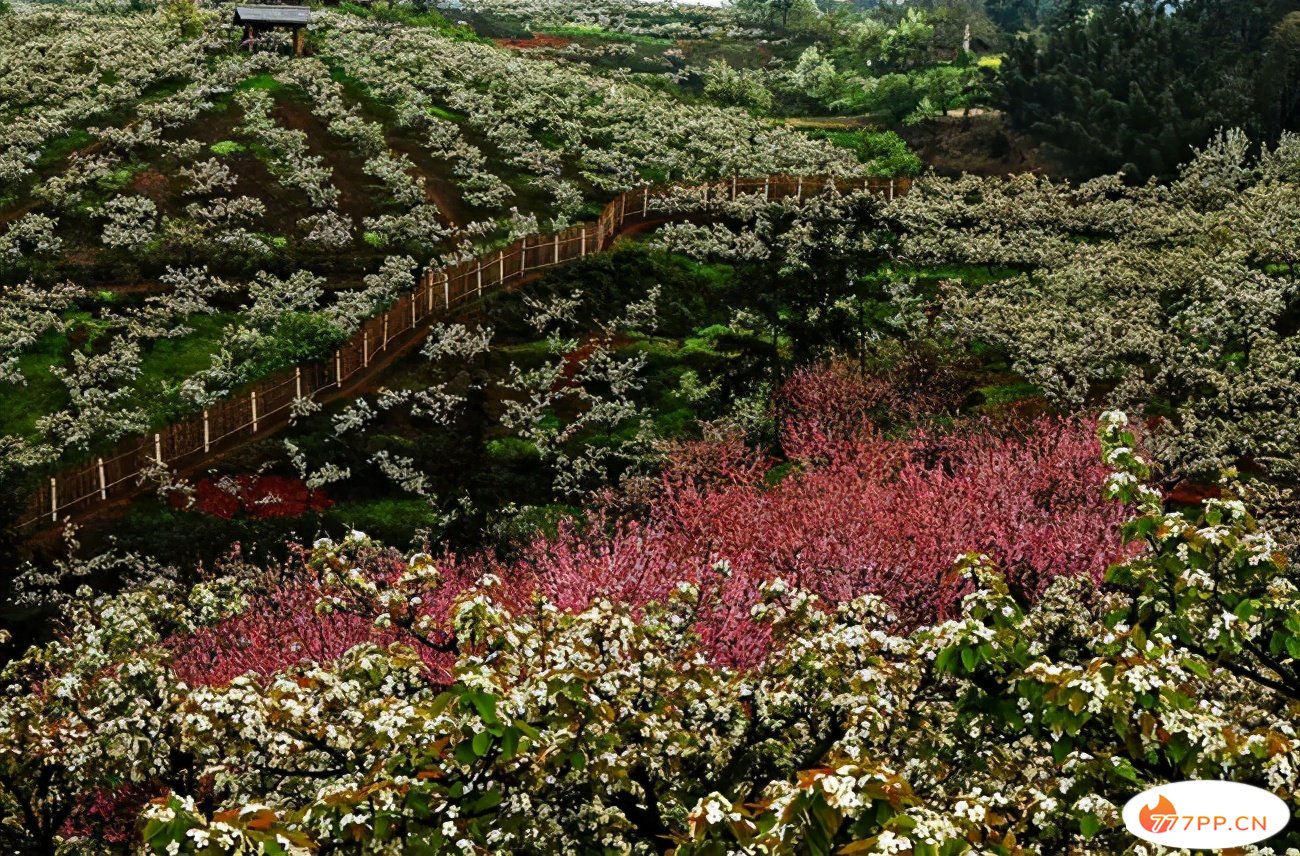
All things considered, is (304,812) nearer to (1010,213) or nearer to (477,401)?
(477,401)

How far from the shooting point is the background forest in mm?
10867

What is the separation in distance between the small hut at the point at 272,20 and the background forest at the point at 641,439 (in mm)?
696

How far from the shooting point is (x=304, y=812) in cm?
963

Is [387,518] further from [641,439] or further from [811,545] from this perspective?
[811,545]

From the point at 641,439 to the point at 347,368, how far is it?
827 centimetres

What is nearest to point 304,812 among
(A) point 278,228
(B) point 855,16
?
(A) point 278,228

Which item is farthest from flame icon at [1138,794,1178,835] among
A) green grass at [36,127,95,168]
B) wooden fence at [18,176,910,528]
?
green grass at [36,127,95,168]

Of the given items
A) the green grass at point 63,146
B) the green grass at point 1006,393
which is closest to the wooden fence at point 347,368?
the green grass at point 1006,393

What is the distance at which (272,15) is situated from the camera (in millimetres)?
63312

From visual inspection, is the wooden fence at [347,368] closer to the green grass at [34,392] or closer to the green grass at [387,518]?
the green grass at [34,392]

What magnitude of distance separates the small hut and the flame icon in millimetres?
60358

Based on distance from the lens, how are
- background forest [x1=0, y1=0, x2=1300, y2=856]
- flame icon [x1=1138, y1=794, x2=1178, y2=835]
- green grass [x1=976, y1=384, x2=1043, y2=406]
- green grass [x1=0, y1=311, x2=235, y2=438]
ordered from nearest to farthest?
flame icon [x1=1138, y1=794, x2=1178, y2=835]
background forest [x1=0, y1=0, x2=1300, y2=856]
green grass [x1=976, y1=384, x2=1043, y2=406]
green grass [x1=0, y1=311, x2=235, y2=438]

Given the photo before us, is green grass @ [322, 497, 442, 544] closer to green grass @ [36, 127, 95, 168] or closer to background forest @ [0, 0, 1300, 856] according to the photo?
background forest @ [0, 0, 1300, 856]

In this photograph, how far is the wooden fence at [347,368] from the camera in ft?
100
